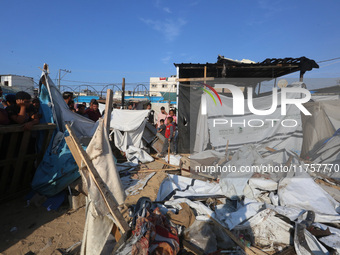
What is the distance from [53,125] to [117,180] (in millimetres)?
2877

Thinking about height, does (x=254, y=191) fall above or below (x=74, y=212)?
above

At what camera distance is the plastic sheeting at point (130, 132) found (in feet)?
21.4

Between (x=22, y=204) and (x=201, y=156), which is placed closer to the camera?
(x=22, y=204)

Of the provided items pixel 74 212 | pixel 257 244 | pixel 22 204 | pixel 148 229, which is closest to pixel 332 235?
pixel 257 244

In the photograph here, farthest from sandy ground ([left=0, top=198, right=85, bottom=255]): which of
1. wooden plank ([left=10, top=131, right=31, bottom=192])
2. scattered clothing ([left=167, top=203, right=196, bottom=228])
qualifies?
scattered clothing ([left=167, top=203, right=196, bottom=228])

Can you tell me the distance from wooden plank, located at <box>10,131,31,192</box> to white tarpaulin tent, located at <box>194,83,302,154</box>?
15.6 ft

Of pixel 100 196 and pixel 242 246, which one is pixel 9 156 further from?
pixel 242 246

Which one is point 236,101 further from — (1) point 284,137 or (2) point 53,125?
(2) point 53,125

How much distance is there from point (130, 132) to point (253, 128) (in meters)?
4.18

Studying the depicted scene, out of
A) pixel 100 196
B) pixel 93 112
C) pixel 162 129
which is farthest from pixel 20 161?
pixel 162 129

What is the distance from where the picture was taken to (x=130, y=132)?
6.86 metres

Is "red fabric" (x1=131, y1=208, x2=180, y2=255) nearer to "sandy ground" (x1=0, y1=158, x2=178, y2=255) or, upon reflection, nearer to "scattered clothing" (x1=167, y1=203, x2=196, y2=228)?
"scattered clothing" (x1=167, y1=203, x2=196, y2=228)

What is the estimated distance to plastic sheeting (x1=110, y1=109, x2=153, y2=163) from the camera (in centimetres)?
654

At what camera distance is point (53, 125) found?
385cm
